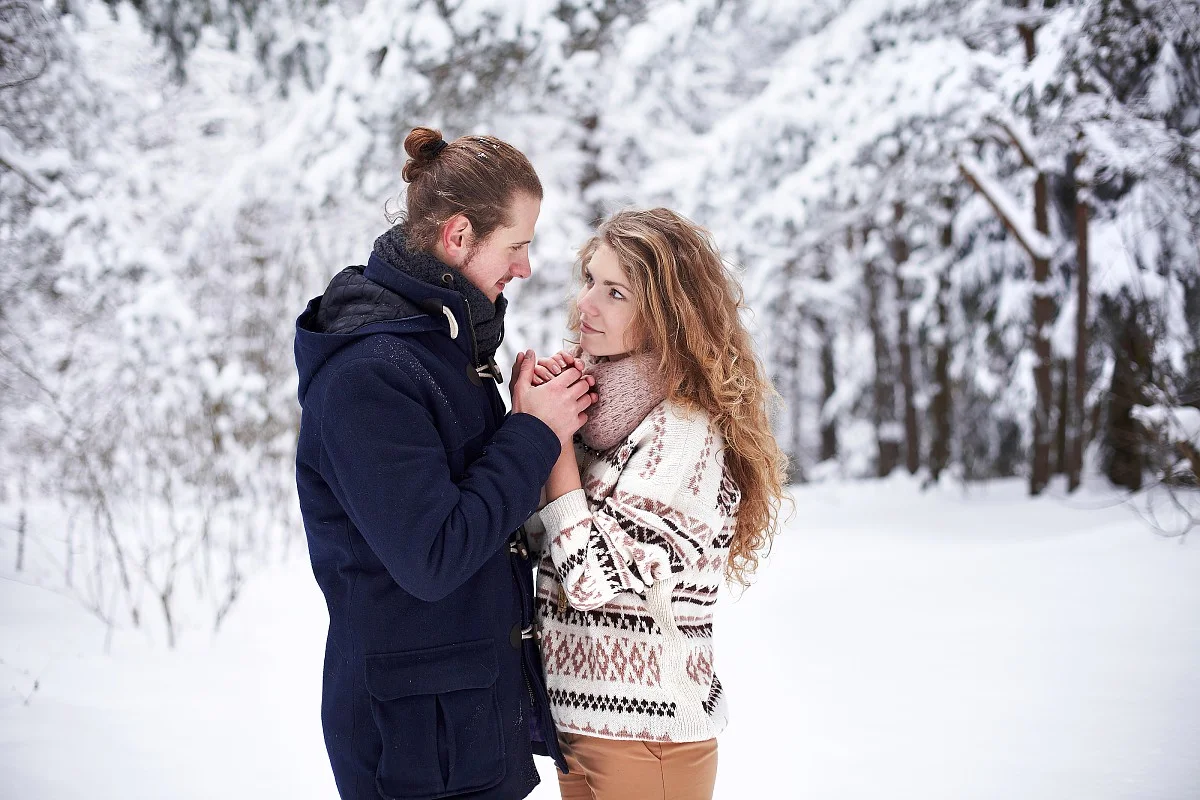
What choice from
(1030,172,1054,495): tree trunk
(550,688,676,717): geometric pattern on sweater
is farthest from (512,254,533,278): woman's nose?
(1030,172,1054,495): tree trunk

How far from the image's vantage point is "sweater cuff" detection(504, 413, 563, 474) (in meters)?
1.71

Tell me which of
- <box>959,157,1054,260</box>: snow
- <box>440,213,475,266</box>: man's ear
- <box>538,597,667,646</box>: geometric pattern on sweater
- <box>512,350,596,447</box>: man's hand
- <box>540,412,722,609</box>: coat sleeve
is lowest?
<box>538,597,667,646</box>: geometric pattern on sweater

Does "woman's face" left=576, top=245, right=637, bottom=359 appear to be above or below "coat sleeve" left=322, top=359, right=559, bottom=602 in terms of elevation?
above

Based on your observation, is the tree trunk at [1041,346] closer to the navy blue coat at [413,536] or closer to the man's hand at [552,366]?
the man's hand at [552,366]

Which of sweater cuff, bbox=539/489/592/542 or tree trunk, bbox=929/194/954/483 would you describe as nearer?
sweater cuff, bbox=539/489/592/542

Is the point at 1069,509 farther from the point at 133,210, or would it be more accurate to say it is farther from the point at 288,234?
the point at 133,210

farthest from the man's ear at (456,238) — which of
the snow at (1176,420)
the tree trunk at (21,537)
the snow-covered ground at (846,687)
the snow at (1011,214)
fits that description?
the snow at (1011,214)

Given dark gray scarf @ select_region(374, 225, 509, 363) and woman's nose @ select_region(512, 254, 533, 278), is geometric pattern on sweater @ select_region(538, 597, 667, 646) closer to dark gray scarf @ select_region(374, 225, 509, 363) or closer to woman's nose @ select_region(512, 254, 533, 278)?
dark gray scarf @ select_region(374, 225, 509, 363)

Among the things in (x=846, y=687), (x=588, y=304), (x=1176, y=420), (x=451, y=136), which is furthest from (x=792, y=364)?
(x=588, y=304)

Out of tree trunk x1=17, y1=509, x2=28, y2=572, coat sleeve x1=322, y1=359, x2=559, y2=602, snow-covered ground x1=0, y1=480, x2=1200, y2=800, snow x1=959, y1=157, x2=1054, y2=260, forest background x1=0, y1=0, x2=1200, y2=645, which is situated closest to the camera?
coat sleeve x1=322, y1=359, x2=559, y2=602

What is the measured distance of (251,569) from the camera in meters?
6.37

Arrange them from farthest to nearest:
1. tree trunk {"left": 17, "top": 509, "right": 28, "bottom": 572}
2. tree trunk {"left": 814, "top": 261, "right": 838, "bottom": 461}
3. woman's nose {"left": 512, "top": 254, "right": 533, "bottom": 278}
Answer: tree trunk {"left": 814, "top": 261, "right": 838, "bottom": 461}, tree trunk {"left": 17, "top": 509, "right": 28, "bottom": 572}, woman's nose {"left": 512, "top": 254, "right": 533, "bottom": 278}

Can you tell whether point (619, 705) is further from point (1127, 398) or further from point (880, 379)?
point (880, 379)

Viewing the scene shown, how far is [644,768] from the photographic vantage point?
1.91 meters
